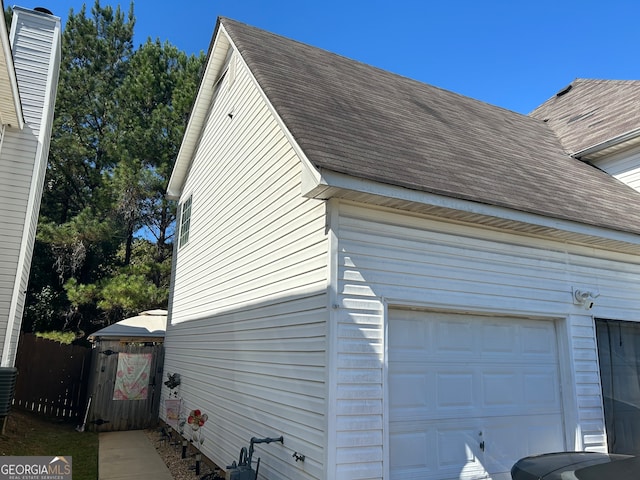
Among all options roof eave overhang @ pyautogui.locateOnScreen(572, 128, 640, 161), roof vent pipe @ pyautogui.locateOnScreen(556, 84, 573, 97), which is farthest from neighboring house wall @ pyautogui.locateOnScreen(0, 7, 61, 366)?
roof vent pipe @ pyautogui.locateOnScreen(556, 84, 573, 97)

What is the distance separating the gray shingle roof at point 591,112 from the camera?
8398mm

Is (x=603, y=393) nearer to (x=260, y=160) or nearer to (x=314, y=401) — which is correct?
(x=314, y=401)

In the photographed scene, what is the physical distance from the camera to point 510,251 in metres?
5.27

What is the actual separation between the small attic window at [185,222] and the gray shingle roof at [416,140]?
14.8ft

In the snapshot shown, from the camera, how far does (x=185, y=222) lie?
10797 mm

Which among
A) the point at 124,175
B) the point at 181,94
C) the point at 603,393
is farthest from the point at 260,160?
the point at 181,94

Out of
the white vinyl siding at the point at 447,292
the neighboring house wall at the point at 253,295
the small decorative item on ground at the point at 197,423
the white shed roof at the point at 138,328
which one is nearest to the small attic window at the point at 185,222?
the neighboring house wall at the point at 253,295

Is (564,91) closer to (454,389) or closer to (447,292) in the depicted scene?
(447,292)

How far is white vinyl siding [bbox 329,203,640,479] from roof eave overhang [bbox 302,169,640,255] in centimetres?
12

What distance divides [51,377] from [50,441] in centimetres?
281

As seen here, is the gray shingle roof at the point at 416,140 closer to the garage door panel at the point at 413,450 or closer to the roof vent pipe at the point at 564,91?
the garage door panel at the point at 413,450

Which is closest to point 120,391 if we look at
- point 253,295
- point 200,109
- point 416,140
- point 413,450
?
point 253,295

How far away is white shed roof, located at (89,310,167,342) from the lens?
38.0ft

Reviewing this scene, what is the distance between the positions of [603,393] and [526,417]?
1371 mm
